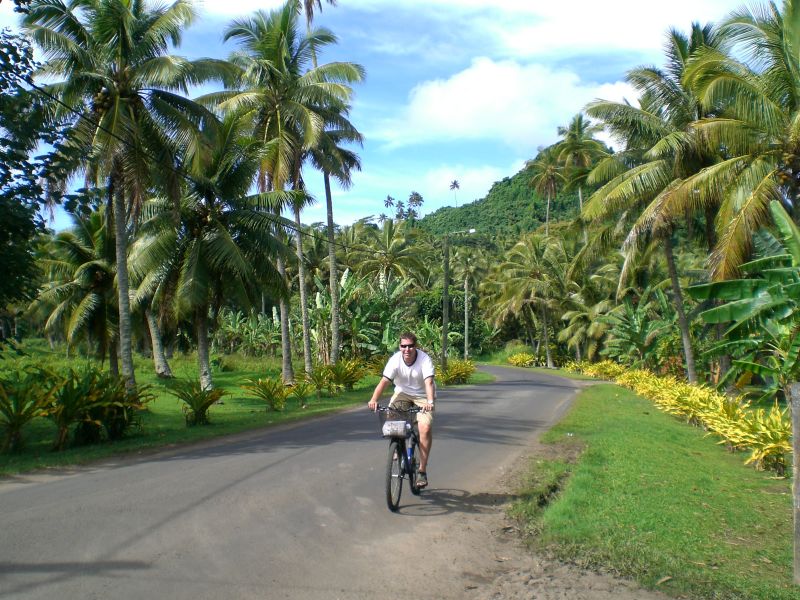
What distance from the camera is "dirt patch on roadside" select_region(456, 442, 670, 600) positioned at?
15.6 feet

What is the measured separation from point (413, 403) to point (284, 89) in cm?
1856

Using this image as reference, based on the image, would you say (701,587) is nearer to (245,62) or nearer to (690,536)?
(690,536)

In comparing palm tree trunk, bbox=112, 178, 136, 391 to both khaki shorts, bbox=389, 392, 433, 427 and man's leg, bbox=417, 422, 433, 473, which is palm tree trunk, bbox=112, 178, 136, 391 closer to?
khaki shorts, bbox=389, 392, 433, 427

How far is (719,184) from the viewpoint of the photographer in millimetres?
16781

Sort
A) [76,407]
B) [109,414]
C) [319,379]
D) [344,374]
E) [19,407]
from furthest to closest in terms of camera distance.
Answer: [344,374]
[319,379]
[109,414]
[76,407]
[19,407]

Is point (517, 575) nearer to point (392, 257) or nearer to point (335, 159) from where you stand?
point (335, 159)

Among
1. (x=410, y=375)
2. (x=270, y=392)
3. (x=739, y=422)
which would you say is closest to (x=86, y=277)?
(x=270, y=392)

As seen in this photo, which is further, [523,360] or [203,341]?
[523,360]

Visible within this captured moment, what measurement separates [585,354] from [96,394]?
154 ft

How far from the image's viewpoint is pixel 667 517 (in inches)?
257

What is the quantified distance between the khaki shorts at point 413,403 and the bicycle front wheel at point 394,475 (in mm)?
423

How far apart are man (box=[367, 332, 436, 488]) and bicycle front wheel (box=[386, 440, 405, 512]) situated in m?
0.36

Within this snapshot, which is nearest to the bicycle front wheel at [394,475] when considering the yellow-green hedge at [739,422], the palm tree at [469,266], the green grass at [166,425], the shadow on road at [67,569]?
the shadow on road at [67,569]

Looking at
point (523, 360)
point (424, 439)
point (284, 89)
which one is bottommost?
point (523, 360)
